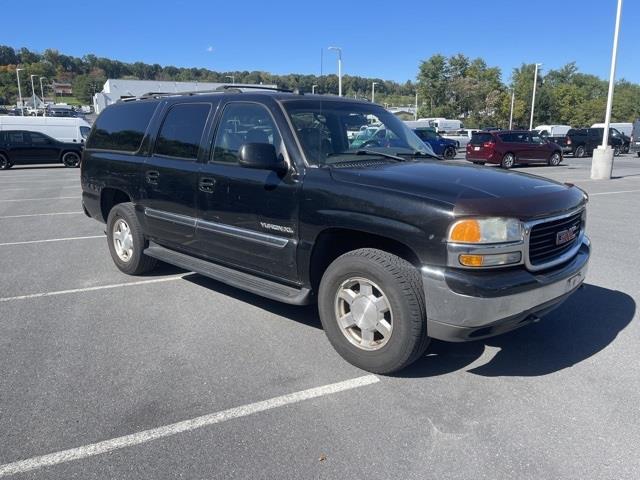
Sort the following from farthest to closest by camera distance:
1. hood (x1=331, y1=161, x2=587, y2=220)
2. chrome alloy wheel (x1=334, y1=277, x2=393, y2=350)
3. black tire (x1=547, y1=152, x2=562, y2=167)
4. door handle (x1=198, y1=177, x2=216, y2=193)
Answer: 1. black tire (x1=547, y1=152, x2=562, y2=167)
2. door handle (x1=198, y1=177, x2=216, y2=193)
3. chrome alloy wheel (x1=334, y1=277, x2=393, y2=350)
4. hood (x1=331, y1=161, x2=587, y2=220)

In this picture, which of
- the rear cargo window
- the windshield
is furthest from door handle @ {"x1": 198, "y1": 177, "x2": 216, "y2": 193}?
the rear cargo window

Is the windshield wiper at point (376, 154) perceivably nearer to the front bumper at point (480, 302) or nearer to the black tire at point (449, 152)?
the front bumper at point (480, 302)

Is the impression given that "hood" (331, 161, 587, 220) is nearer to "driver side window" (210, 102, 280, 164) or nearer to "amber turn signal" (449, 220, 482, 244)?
"amber turn signal" (449, 220, 482, 244)

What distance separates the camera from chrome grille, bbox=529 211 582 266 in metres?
3.37

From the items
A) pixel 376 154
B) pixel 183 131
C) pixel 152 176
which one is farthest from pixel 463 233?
pixel 152 176

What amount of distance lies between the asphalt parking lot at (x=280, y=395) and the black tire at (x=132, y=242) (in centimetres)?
50

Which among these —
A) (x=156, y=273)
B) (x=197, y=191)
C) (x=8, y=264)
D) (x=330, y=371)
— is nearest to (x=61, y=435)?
(x=330, y=371)

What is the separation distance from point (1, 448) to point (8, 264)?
4.52 meters

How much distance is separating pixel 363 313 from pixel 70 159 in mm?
23820

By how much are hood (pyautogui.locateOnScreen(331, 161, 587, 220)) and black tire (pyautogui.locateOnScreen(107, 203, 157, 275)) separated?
283 centimetres

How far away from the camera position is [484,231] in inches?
123

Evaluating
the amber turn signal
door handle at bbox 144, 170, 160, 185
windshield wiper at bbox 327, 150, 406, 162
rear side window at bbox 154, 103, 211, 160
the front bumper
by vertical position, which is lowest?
the front bumper

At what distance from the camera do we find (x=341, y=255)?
3.81 metres

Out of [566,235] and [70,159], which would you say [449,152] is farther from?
[566,235]
